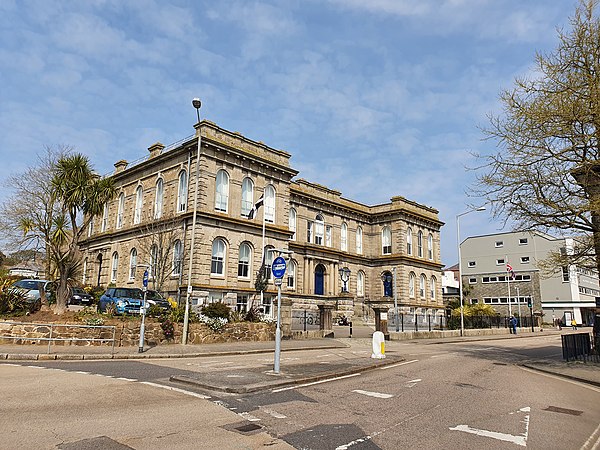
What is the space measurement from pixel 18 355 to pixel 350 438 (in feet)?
43.4

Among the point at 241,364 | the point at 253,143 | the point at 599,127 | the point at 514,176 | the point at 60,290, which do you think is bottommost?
the point at 241,364

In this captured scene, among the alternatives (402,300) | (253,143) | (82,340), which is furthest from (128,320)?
(402,300)

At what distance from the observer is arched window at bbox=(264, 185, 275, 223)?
36.4 meters

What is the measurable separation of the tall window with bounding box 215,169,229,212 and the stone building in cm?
8

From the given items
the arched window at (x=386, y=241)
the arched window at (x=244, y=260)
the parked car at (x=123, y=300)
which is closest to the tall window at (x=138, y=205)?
the arched window at (x=244, y=260)

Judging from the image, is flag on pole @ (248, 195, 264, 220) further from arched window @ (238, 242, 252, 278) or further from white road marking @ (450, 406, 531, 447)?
white road marking @ (450, 406, 531, 447)

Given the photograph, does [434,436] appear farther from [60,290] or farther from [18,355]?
[60,290]

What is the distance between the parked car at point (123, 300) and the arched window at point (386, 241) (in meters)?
35.0

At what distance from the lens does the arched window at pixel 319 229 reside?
47.9 meters

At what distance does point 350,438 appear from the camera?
6.28m

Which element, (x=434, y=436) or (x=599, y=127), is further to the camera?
(x=599, y=127)

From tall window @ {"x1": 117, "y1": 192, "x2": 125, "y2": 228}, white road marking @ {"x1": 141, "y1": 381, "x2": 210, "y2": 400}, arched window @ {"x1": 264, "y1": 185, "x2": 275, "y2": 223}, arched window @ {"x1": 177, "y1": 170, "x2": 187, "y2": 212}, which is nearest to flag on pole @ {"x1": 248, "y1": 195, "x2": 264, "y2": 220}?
arched window @ {"x1": 264, "y1": 185, "x2": 275, "y2": 223}

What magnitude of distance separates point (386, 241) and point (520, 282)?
29.2 metres

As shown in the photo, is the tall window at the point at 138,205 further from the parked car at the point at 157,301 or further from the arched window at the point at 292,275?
the arched window at the point at 292,275
